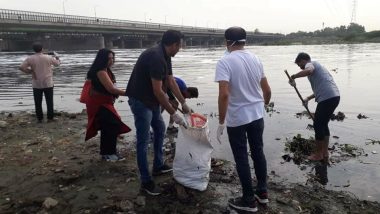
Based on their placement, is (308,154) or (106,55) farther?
(308,154)

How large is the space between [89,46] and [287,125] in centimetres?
8857

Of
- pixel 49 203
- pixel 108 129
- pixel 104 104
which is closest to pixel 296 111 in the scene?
pixel 108 129

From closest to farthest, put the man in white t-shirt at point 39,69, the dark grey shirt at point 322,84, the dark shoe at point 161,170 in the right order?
1. the dark shoe at point 161,170
2. the dark grey shirt at point 322,84
3. the man in white t-shirt at point 39,69

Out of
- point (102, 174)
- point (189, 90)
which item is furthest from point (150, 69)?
point (189, 90)

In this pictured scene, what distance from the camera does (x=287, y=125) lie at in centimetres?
1012

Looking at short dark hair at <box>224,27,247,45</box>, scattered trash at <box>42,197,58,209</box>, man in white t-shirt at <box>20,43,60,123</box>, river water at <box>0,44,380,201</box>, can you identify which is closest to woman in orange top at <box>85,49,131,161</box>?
scattered trash at <box>42,197,58,209</box>

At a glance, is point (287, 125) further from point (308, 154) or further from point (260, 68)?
point (260, 68)

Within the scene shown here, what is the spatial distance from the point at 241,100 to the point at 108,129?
2859 millimetres

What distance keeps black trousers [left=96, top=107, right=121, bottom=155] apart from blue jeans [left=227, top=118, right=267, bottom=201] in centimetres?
254

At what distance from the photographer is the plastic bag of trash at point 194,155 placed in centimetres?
518

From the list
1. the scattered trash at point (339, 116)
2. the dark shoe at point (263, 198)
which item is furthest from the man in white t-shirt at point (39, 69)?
the scattered trash at point (339, 116)

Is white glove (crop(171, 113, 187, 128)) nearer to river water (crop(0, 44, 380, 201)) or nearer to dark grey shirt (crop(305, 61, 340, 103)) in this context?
river water (crop(0, 44, 380, 201))

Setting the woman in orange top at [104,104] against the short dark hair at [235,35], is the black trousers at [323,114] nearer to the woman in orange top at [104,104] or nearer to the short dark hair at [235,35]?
the short dark hair at [235,35]

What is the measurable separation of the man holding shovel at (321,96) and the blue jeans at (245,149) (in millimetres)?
2451
